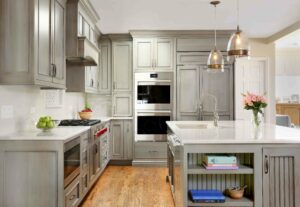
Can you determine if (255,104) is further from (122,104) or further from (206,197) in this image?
(122,104)

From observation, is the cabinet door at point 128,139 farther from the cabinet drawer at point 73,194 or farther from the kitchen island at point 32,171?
the kitchen island at point 32,171

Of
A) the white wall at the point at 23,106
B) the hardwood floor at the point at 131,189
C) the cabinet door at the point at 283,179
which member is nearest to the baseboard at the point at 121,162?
the hardwood floor at the point at 131,189

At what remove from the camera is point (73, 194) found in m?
2.95

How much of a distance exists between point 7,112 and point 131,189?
2061 mm

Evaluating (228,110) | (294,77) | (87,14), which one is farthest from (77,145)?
(294,77)

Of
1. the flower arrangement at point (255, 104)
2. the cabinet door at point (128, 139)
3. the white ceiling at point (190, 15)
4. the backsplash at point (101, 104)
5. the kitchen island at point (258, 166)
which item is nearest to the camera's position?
the kitchen island at point (258, 166)

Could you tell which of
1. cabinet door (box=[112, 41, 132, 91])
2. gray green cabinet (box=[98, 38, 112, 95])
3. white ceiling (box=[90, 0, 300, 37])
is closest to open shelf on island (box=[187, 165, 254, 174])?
white ceiling (box=[90, 0, 300, 37])

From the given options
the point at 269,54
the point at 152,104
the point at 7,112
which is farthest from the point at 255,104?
the point at 269,54

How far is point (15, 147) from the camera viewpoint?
2.50 m

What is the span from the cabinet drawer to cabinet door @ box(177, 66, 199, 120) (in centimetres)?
285

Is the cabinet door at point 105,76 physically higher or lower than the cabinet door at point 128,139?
higher

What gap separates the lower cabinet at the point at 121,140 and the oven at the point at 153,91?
479mm

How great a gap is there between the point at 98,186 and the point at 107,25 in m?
2.85

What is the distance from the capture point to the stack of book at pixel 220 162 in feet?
7.86
